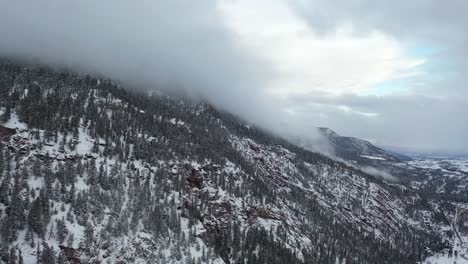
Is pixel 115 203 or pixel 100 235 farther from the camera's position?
A: pixel 115 203

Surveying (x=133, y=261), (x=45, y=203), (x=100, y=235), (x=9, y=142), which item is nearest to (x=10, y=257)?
(x=45, y=203)

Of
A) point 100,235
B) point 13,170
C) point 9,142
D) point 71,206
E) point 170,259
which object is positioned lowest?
point 170,259

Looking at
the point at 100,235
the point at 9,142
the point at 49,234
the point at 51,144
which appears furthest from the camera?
the point at 51,144

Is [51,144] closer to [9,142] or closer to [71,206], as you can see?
[9,142]

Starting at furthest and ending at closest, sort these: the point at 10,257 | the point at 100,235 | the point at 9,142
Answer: the point at 9,142 → the point at 100,235 → the point at 10,257

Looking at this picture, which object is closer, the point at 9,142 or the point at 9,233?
the point at 9,233

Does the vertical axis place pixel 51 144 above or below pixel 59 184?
above

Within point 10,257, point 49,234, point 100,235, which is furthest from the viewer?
point 100,235

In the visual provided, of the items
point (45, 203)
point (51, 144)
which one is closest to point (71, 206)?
point (45, 203)

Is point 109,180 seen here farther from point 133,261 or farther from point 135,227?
point 133,261
